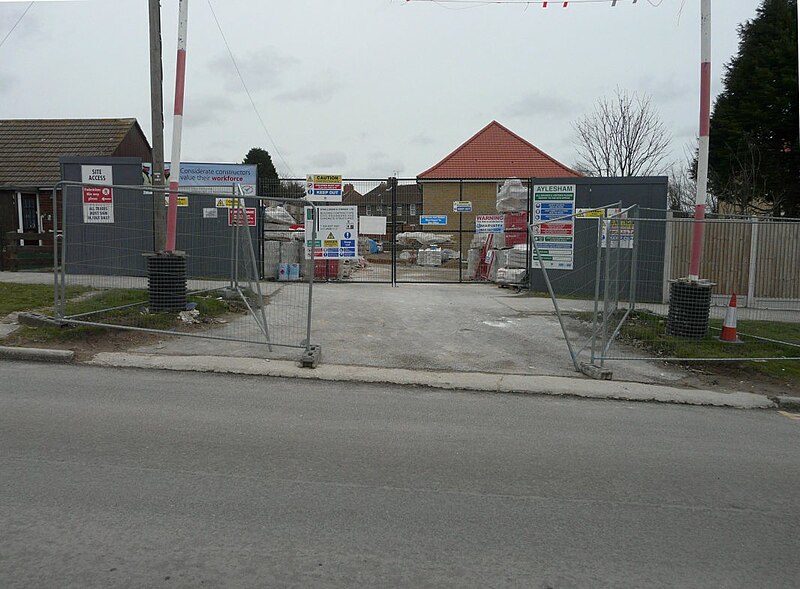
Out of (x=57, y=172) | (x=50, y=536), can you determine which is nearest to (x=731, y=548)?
(x=50, y=536)

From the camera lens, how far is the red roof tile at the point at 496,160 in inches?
1581

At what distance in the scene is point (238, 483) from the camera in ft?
14.7

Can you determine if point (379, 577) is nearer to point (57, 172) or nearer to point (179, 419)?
point (179, 419)

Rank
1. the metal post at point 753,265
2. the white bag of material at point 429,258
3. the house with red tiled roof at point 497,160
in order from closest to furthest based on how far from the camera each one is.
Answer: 1. the metal post at point 753,265
2. the white bag of material at point 429,258
3. the house with red tiled roof at point 497,160

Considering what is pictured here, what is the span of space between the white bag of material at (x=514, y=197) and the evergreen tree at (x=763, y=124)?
47.7 feet

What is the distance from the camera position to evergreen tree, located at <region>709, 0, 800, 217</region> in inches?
1118

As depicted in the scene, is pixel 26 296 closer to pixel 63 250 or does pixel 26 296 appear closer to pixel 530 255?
pixel 63 250

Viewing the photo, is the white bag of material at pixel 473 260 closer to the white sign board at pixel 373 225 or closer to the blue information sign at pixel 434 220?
the blue information sign at pixel 434 220

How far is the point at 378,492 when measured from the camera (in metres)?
4.43

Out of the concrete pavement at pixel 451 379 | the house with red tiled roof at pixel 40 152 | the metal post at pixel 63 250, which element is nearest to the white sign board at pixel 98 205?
the metal post at pixel 63 250

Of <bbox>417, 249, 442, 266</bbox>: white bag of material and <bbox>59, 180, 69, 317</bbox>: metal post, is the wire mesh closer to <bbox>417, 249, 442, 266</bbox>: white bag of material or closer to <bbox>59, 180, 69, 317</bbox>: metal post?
<bbox>59, 180, 69, 317</bbox>: metal post

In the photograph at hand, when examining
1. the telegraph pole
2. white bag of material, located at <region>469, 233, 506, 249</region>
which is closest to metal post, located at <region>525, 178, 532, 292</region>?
white bag of material, located at <region>469, 233, 506, 249</region>

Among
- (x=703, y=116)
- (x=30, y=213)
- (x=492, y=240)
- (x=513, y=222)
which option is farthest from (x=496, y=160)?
(x=703, y=116)

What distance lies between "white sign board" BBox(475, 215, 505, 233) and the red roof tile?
22.5 meters
